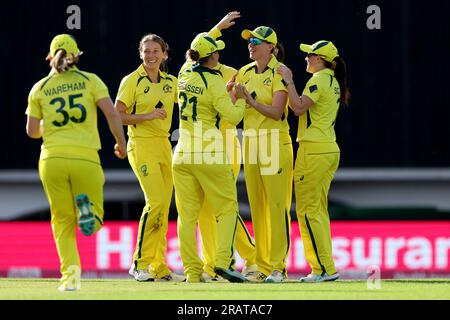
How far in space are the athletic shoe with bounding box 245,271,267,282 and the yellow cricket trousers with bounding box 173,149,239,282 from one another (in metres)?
0.35

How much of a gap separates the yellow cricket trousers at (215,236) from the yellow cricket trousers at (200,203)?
0.79 ft

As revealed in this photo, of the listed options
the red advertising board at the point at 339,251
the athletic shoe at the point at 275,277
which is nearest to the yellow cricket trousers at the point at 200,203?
the athletic shoe at the point at 275,277

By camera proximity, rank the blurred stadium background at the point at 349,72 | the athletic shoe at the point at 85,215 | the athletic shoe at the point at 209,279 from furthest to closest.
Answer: the blurred stadium background at the point at 349,72, the athletic shoe at the point at 209,279, the athletic shoe at the point at 85,215

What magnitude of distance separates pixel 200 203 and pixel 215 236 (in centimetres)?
37

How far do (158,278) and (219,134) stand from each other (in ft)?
3.61

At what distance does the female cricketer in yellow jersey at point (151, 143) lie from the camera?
9.06 metres

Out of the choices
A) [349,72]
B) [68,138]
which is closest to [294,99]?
[68,138]

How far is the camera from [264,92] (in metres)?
8.83

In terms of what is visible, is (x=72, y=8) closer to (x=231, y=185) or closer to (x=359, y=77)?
(x=359, y=77)

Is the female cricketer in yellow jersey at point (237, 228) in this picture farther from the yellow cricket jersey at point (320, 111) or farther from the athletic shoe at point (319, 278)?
the yellow cricket jersey at point (320, 111)

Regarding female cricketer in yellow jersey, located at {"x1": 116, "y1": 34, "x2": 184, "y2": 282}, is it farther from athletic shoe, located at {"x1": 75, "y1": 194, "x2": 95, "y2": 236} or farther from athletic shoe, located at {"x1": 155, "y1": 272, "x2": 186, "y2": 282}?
athletic shoe, located at {"x1": 75, "y1": 194, "x2": 95, "y2": 236}

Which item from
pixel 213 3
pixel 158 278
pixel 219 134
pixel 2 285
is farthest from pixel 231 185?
pixel 213 3

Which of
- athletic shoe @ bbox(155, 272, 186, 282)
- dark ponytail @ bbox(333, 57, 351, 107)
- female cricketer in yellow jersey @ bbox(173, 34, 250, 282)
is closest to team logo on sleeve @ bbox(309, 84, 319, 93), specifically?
dark ponytail @ bbox(333, 57, 351, 107)

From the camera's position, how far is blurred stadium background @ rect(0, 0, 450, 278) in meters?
11.6
